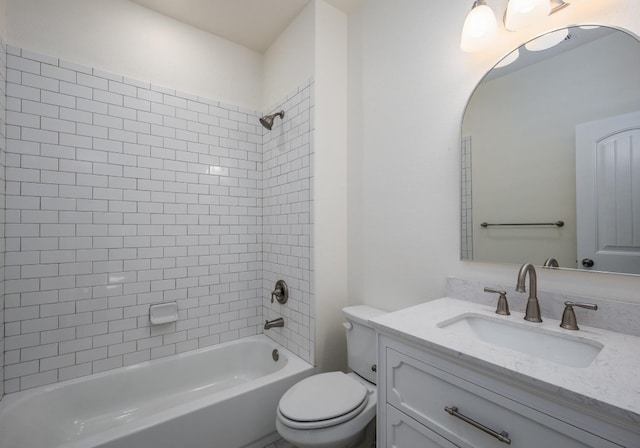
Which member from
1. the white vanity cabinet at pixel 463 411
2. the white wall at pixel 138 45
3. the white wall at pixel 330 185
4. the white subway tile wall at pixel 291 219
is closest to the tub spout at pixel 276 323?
the white subway tile wall at pixel 291 219

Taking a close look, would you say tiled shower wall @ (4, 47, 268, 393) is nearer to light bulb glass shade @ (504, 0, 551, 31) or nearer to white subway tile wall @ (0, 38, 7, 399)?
white subway tile wall @ (0, 38, 7, 399)

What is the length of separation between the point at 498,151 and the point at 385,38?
1.03 metres

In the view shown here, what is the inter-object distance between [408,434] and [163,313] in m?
1.74

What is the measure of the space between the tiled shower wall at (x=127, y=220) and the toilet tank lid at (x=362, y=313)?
1.15 ft

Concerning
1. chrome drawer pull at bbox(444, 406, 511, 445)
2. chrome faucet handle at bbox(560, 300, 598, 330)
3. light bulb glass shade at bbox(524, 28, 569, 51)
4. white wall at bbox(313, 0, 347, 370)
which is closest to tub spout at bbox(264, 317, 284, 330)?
white wall at bbox(313, 0, 347, 370)

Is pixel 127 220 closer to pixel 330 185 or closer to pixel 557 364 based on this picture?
pixel 330 185

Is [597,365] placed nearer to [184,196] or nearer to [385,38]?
[385,38]

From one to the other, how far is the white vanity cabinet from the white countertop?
41 mm

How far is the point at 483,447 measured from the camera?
0.76m

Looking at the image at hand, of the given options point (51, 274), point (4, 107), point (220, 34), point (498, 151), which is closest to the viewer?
point (498, 151)

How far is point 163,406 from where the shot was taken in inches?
73.7

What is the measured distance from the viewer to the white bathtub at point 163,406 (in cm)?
136

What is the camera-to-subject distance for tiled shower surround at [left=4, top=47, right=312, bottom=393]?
162cm

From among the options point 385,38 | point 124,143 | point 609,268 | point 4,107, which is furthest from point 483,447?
point 4,107
